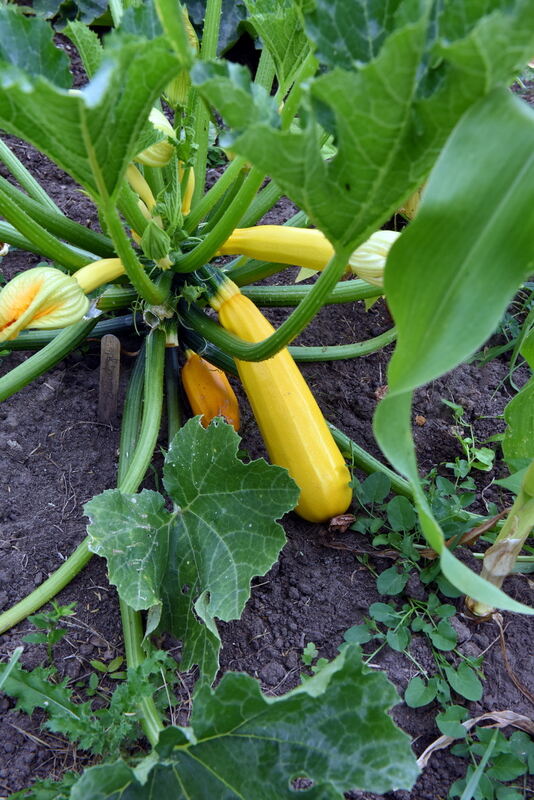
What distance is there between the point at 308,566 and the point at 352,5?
1.05m

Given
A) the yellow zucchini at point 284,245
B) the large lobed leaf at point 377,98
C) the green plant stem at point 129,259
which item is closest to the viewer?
the large lobed leaf at point 377,98

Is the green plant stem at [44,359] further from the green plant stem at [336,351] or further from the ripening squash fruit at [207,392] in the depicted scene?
the green plant stem at [336,351]

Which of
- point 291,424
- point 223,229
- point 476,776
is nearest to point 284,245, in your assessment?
point 223,229

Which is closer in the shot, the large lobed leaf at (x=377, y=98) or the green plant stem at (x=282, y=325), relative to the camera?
the large lobed leaf at (x=377, y=98)

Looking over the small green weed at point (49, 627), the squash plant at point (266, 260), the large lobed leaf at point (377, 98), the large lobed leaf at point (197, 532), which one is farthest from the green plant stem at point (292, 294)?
the small green weed at point (49, 627)

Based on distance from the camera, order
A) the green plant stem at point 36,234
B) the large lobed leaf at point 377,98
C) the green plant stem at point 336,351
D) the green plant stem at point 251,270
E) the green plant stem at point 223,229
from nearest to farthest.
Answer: the large lobed leaf at point 377,98
the green plant stem at point 36,234
the green plant stem at point 223,229
the green plant stem at point 251,270
the green plant stem at point 336,351

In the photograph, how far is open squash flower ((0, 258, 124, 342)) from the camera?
1263 millimetres

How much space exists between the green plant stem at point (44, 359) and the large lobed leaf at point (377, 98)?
790 millimetres

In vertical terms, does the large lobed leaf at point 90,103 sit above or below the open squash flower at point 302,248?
above

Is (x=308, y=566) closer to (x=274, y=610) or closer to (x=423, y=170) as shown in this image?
(x=274, y=610)

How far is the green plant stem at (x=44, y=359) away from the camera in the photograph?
57.9 inches

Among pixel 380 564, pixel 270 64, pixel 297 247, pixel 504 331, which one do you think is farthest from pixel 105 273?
pixel 504 331

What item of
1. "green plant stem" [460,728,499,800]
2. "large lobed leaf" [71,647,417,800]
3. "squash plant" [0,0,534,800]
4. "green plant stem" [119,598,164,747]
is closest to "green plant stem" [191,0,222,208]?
"squash plant" [0,0,534,800]

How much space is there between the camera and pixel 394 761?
0.97 metres
